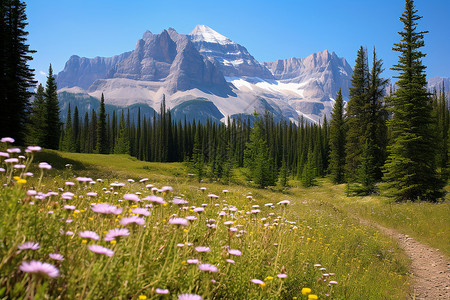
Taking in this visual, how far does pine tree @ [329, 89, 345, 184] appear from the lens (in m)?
40.8

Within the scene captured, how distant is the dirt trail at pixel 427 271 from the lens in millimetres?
6876

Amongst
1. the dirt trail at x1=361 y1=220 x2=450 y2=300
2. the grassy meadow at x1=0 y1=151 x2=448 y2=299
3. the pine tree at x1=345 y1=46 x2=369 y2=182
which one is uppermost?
the pine tree at x1=345 y1=46 x2=369 y2=182

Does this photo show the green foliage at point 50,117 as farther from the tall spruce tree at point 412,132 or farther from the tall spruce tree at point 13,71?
the tall spruce tree at point 412,132

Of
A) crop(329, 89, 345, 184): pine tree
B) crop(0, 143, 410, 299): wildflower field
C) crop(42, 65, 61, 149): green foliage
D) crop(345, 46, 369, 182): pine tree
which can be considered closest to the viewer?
crop(0, 143, 410, 299): wildflower field

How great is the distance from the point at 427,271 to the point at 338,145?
3530 centimetres

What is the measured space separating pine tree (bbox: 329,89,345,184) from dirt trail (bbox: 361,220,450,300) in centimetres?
3030

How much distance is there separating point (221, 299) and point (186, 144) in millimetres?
93299

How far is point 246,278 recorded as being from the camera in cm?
256

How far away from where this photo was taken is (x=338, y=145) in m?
41.5

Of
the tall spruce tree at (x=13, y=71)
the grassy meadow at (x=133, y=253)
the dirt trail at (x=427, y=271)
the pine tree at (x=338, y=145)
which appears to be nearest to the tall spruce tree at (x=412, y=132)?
the dirt trail at (x=427, y=271)

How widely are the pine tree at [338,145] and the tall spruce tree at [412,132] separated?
2008cm

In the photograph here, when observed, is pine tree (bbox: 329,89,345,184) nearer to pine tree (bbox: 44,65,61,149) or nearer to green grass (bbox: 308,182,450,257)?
green grass (bbox: 308,182,450,257)

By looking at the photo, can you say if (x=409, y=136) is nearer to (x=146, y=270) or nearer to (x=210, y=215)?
(x=210, y=215)

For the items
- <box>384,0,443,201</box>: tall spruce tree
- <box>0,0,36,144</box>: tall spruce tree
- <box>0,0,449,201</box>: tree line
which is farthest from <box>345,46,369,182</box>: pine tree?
<box>0,0,36,144</box>: tall spruce tree
